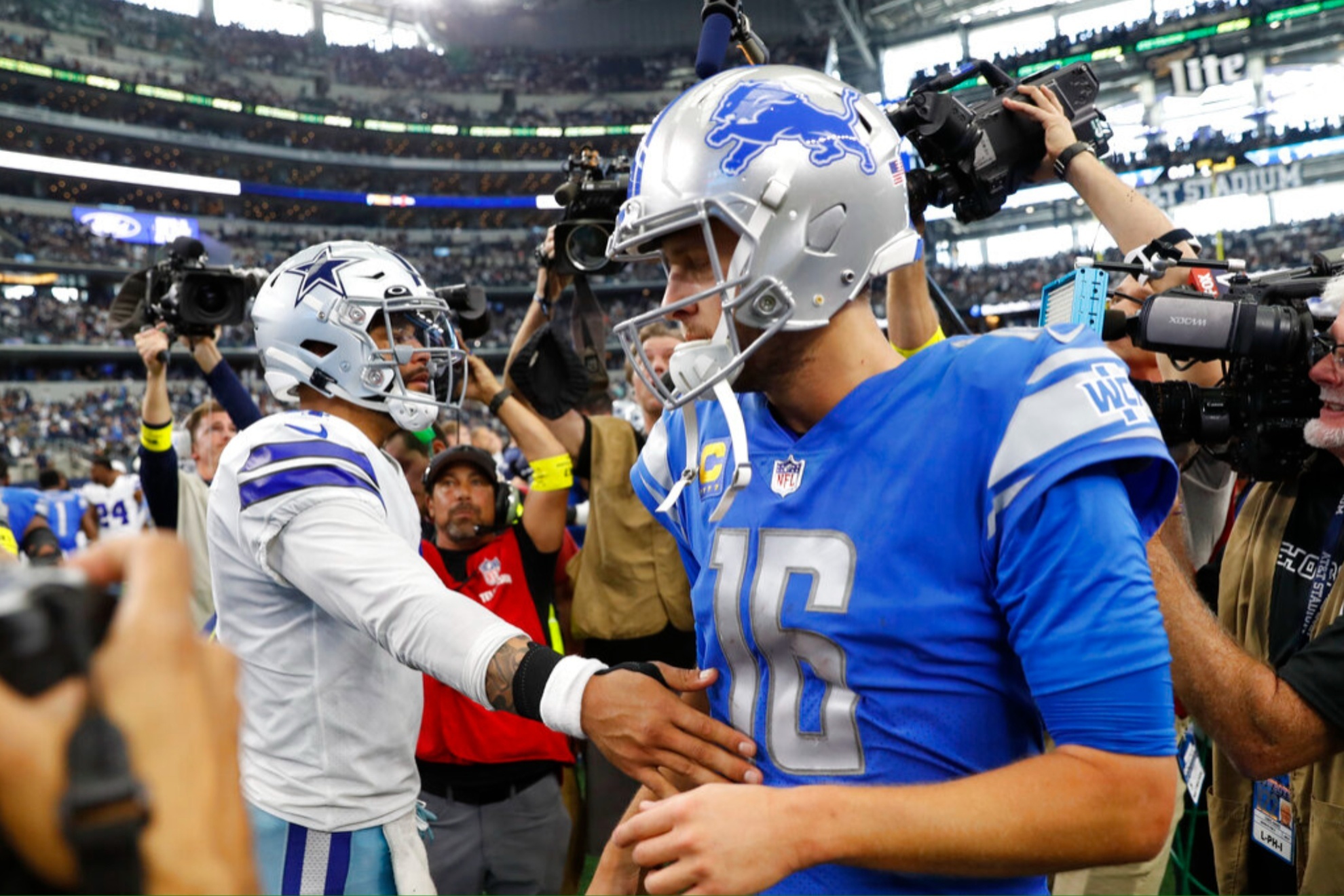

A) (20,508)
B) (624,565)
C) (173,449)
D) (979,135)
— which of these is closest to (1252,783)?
(979,135)

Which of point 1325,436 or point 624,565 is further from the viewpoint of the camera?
point 624,565

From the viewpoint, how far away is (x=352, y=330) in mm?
2559

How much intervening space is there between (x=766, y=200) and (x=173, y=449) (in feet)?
11.2

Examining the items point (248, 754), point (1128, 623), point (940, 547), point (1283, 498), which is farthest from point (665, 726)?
point (1283, 498)

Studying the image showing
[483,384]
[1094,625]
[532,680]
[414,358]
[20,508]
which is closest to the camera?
[1094,625]

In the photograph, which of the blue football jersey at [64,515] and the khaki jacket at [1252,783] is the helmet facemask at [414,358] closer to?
the khaki jacket at [1252,783]

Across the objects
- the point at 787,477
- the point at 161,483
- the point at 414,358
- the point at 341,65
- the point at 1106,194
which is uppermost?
the point at 341,65

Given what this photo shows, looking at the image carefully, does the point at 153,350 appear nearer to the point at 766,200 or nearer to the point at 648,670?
the point at 648,670

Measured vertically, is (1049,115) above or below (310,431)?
above

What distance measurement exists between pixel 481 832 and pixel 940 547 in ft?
8.42

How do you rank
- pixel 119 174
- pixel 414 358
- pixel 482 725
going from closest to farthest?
1. pixel 414 358
2. pixel 482 725
3. pixel 119 174

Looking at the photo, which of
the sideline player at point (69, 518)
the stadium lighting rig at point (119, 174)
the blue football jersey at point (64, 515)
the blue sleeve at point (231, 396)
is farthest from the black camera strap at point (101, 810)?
the stadium lighting rig at point (119, 174)

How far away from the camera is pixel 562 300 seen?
37.9 meters

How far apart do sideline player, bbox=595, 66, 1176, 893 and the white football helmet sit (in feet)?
3.58
